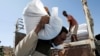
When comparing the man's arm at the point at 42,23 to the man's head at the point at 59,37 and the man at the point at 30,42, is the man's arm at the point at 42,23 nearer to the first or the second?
the man at the point at 30,42

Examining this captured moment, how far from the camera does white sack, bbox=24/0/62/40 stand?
206 centimetres

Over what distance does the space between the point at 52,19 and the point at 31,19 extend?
207 millimetres

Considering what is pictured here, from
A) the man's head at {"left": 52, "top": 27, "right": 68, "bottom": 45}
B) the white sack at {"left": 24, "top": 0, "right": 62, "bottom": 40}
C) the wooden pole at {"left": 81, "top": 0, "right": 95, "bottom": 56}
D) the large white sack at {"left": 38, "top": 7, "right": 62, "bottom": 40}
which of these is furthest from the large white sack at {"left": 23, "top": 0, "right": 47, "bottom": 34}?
the wooden pole at {"left": 81, "top": 0, "right": 95, "bottom": 56}

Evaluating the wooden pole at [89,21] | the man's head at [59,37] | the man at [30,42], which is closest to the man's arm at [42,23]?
the man at [30,42]

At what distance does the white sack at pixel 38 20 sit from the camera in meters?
2.06

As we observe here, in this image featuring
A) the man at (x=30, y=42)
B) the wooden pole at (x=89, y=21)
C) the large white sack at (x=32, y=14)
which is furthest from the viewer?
the wooden pole at (x=89, y=21)

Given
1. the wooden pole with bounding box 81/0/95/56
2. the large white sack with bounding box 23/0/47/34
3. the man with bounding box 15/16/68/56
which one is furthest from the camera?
the wooden pole with bounding box 81/0/95/56

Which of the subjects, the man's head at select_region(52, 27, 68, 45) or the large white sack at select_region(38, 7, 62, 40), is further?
the man's head at select_region(52, 27, 68, 45)

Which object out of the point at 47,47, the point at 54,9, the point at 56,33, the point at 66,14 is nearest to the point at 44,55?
the point at 47,47

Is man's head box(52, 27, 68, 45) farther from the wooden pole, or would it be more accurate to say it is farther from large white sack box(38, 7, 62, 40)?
the wooden pole

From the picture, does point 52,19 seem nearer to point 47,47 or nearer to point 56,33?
point 56,33

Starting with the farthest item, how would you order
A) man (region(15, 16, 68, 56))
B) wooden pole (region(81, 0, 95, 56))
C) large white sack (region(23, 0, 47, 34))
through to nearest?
wooden pole (region(81, 0, 95, 56)) → large white sack (region(23, 0, 47, 34)) → man (region(15, 16, 68, 56))

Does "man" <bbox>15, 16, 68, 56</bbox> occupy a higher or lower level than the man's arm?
lower

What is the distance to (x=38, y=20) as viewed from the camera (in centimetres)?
211
